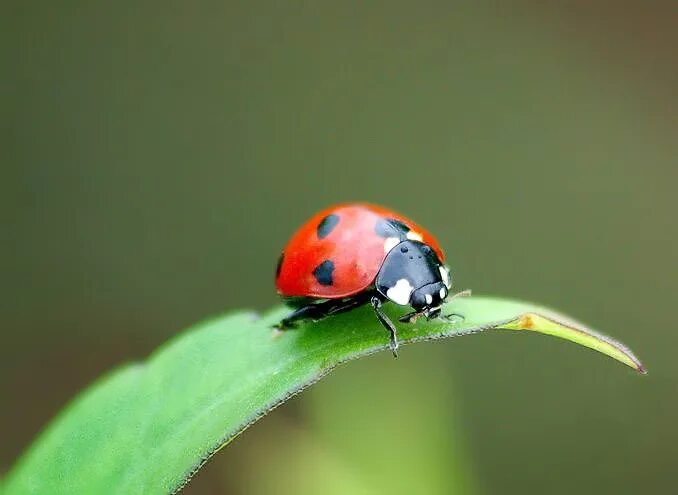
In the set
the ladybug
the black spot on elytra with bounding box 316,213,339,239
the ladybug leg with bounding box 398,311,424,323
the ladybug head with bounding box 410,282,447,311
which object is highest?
the black spot on elytra with bounding box 316,213,339,239

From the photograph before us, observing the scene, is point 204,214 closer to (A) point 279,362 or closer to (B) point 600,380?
(B) point 600,380

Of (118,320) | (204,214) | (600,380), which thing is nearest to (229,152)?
(204,214)

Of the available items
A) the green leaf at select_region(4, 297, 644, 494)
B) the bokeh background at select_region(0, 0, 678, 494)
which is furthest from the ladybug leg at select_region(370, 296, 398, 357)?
the bokeh background at select_region(0, 0, 678, 494)

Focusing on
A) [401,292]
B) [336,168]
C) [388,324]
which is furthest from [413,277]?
[336,168]

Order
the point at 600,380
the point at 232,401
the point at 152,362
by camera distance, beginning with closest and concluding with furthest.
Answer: the point at 232,401 → the point at 152,362 → the point at 600,380

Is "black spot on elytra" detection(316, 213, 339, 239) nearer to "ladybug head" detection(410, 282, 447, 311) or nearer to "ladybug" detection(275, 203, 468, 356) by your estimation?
"ladybug" detection(275, 203, 468, 356)

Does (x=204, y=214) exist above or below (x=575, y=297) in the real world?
above

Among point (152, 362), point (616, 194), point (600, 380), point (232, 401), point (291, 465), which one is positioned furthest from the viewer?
point (616, 194)

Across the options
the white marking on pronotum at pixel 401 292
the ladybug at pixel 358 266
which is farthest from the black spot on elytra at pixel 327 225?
the white marking on pronotum at pixel 401 292
